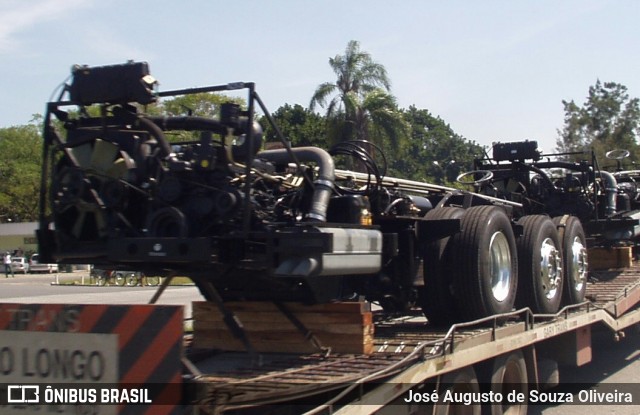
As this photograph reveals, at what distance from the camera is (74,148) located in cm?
561

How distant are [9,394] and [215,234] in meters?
1.60

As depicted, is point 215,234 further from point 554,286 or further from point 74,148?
point 554,286

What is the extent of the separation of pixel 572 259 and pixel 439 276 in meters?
2.50

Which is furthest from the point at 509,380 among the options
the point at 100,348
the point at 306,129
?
the point at 306,129

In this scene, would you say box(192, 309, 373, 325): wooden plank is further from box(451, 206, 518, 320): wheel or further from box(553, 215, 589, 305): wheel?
box(553, 215, 589, 305): wheel

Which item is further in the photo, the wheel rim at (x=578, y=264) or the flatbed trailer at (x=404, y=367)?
the wheel rim at (x=578, y=264)

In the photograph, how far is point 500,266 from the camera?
24.4ft

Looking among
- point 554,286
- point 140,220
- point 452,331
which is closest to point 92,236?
point 140,220

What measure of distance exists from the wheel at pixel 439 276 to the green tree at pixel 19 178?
52144 millimetres

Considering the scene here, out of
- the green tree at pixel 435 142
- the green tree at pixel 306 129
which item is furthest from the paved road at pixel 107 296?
the green tree at pixel 435 142

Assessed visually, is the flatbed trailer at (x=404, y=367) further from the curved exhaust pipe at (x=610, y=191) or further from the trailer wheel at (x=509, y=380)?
the curved exhaust pipe at (x=610, y=191)

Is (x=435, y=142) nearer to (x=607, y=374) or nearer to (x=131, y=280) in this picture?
(x=131, y=280)

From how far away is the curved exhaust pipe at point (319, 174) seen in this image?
5.53m

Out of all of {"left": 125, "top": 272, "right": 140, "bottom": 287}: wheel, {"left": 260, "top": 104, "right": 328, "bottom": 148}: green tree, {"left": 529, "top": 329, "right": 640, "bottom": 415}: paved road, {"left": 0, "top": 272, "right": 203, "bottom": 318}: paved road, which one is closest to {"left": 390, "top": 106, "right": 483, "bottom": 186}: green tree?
{"left": 260, "top": 104, "right": 328, "bottom": 148}: green tree
